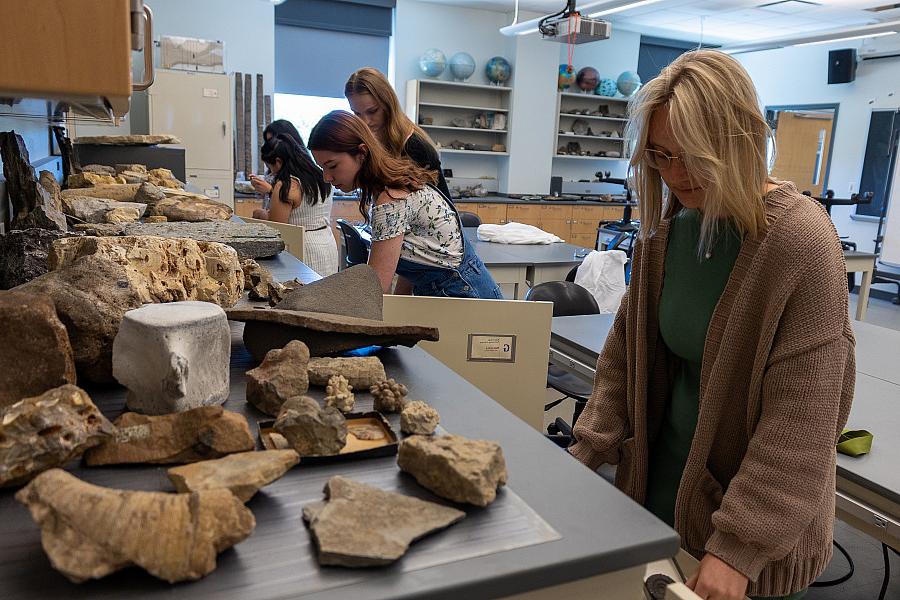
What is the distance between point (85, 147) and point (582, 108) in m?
6.44

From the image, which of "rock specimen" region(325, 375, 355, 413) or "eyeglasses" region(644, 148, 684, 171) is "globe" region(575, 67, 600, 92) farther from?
"rock specimen" region(325, 375, 355, 413)

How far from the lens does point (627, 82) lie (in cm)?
905

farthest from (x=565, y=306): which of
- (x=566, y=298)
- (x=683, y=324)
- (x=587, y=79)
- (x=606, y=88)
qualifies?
(x=606, y=88)

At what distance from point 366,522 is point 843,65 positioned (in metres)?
9.60

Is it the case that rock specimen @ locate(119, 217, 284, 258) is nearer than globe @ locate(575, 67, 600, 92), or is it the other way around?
rock specimen @ locate(119, 217, 284, 258)

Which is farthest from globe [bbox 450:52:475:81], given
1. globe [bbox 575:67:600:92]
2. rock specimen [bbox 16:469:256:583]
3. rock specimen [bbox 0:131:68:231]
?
rock specimen [bbox 16:469:256:583]

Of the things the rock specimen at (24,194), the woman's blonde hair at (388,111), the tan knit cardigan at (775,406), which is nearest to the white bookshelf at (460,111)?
the woman's blonde hair at (388,111)

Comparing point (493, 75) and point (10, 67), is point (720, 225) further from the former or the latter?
point (493, 75)

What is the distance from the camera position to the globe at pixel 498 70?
851cm

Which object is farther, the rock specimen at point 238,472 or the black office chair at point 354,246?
the black office chair at point 354,246

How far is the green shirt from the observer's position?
1.33 m

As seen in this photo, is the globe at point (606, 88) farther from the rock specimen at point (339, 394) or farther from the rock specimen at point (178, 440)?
the rock specimen at point (178, 440)

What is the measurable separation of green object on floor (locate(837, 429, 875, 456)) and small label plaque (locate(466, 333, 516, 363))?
2.81 feet

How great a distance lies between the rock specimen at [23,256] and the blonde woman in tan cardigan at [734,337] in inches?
47.8
